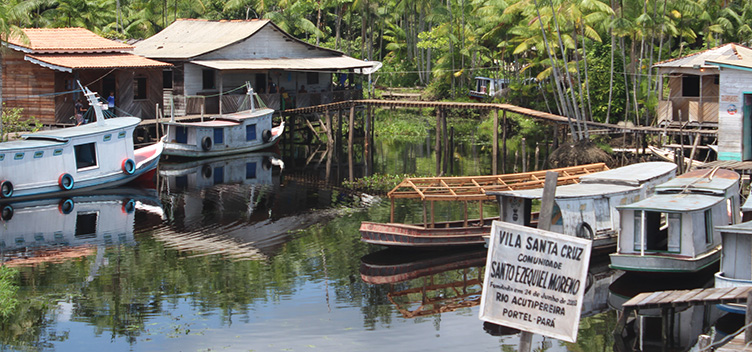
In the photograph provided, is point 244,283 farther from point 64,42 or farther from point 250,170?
point 64,42

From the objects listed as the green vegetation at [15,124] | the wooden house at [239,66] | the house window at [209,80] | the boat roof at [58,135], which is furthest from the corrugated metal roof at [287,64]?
the boat roof at [58,135]

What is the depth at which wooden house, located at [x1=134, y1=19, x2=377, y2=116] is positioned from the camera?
44125 millimetres

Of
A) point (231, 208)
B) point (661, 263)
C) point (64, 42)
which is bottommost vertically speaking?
point (661, 263)

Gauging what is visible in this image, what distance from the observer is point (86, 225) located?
27781mm

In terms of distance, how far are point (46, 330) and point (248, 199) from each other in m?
14.5

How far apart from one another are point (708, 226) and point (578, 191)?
338 cm

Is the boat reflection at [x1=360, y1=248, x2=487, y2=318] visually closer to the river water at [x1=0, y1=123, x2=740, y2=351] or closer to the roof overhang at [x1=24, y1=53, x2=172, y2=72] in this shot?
the river water at [x1=0, y1=123, x2=740, y2=351]

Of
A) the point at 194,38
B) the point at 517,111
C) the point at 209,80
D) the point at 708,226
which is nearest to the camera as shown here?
the point at 708,226

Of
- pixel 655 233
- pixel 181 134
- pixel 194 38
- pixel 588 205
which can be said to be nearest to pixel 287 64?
pixel 194 38

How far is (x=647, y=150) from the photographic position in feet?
121

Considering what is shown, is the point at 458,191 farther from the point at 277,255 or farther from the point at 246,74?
the point at 246,74

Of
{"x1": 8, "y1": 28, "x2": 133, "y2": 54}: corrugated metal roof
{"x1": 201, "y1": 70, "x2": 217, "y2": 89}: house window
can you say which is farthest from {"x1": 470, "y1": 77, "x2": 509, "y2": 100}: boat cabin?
{"x1": 8, "y1": 28, "x2": 133, "y2": 54}: corrugated metal roof

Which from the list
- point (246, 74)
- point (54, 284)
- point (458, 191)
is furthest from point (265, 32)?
point (54, 284)

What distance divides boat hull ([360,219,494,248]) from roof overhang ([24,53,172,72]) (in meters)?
20.9
